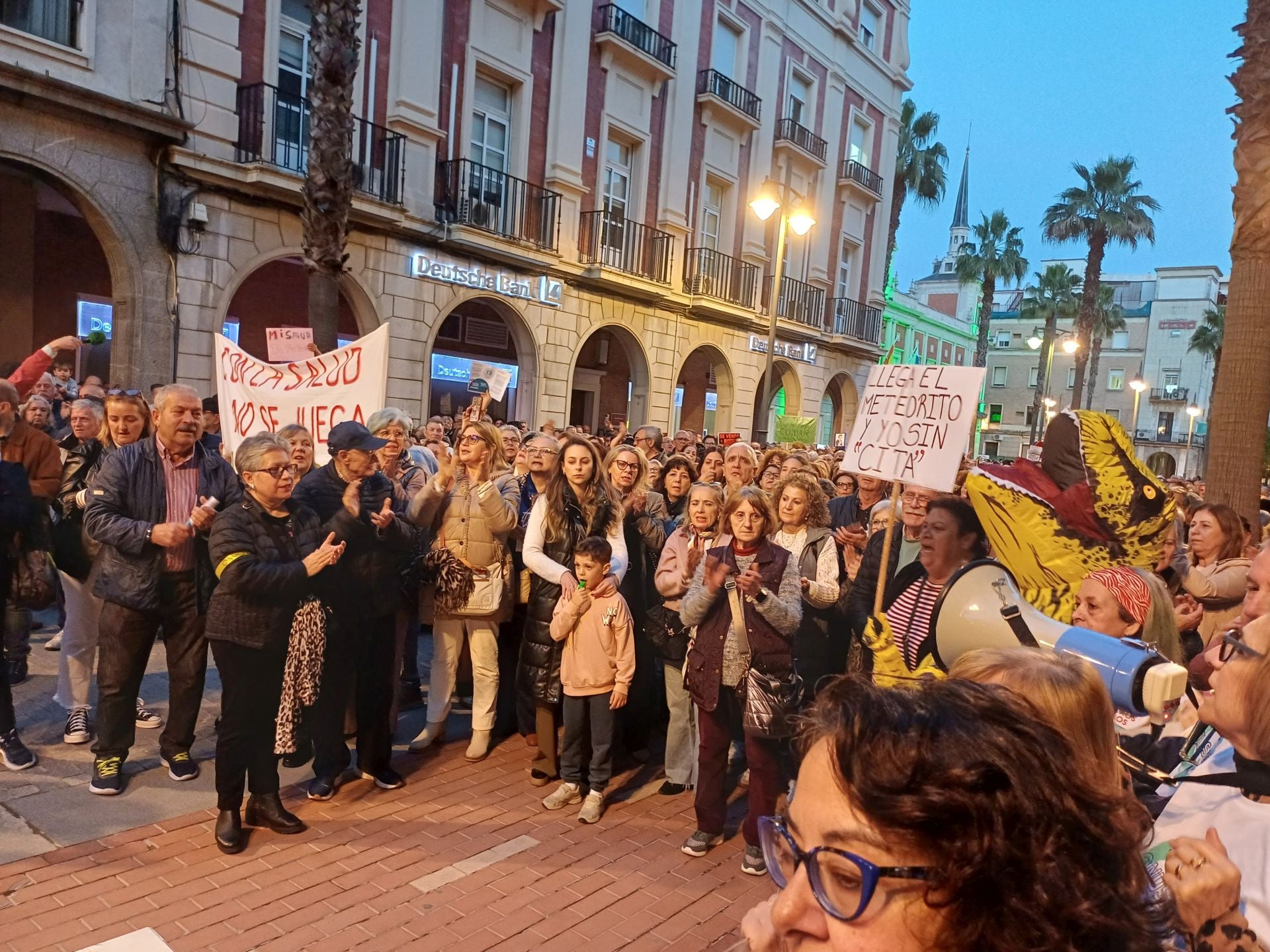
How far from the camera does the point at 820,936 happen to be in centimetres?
108

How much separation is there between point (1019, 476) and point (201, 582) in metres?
4.07

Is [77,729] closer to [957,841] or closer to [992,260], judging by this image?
[957,841]

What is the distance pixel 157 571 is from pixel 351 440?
1.19m

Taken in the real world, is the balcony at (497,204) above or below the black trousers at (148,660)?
above

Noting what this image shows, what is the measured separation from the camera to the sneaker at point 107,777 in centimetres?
424

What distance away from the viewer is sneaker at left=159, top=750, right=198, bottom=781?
14.7ft

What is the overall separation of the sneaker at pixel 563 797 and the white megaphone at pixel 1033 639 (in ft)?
7.99

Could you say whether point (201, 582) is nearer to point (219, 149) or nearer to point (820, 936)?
point (820, 936)

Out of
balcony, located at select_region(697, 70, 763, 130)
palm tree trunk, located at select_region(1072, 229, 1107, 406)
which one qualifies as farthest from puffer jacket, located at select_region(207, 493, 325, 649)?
palm tree trunk, located at select_region(1072, 229, 1107, 406)

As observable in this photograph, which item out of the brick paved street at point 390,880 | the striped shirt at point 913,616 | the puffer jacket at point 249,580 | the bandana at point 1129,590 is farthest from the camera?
the puffer jacket at point 249,580

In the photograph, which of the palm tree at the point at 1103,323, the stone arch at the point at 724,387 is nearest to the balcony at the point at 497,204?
the stone arch at the point at 724,387

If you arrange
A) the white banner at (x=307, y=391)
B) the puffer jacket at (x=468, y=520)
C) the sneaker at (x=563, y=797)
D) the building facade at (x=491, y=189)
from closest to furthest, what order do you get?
the sneaker at (x=563, y=797), the puffer jacket at (x=468, y=520), the white banner at (x=307, y=391), the building facade at (x=491, y=189)

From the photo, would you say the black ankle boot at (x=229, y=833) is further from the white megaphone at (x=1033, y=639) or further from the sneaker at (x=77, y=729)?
the white megaphone at (x=1033, y=639)

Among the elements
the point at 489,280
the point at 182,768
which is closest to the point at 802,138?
the point at 489,280
